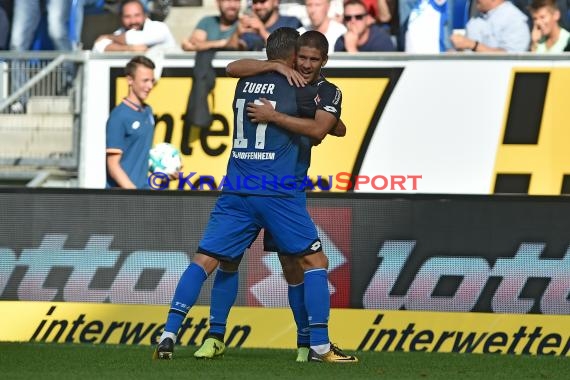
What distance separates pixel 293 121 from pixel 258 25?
5491 millimetres

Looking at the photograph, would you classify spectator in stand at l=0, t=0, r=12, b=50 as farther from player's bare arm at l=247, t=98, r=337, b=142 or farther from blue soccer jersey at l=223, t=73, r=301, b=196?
player's bare arm at l=247, t=98, r=337, b=142

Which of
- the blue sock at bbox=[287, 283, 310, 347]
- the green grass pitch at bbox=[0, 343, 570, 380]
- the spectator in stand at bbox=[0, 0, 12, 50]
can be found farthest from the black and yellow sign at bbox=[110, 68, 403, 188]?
the blue sock at bbox=[287, 283, 310, 347]

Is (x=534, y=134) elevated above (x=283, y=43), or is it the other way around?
(x=283, y=43)

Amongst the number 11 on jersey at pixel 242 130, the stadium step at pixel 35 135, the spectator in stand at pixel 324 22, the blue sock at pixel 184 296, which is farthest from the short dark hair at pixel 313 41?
the stadium step at pixel 35 135

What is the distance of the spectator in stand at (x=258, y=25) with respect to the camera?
44.3ft

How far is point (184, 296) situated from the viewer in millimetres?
8320

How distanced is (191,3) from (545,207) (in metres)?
7.17

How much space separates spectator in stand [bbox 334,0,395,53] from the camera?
13344 mm

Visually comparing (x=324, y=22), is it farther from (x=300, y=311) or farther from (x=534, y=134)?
(x=300, y=311)

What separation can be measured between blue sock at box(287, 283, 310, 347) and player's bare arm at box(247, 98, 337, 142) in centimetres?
107

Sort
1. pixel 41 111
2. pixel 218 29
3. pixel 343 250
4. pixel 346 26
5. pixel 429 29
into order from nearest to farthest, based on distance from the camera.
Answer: pixel 343 250
pixel 429 29
pixel 346 26
pixel 41 111
pixel 218 29

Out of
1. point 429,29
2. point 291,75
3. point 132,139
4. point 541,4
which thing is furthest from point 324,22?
point 291,75

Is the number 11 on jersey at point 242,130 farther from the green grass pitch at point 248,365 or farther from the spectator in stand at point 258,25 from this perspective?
the spectator in stand at point 258,25

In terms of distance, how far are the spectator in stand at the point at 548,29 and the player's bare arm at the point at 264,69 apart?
5.37 metres
